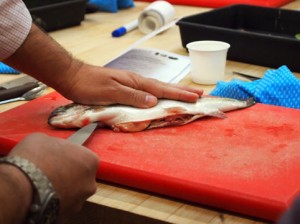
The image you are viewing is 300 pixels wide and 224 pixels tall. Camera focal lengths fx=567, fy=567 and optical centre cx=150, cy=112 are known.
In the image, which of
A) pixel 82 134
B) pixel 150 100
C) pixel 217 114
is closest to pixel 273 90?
pixel 217 114

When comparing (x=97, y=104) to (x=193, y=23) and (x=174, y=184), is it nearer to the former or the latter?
(x=174, y=184)

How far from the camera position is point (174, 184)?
972 mm

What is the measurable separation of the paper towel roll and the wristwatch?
130 centimetres

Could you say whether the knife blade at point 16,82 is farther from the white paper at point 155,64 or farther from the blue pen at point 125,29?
the blue pen at point 125,29

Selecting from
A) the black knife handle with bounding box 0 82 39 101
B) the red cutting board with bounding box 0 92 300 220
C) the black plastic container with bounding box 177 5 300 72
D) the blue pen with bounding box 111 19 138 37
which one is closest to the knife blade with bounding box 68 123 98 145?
the red cutting board with bounding box 0 92 300 220

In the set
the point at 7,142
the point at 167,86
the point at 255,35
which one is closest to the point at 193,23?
the point at 255,35

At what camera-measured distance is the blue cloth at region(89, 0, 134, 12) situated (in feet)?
8.13

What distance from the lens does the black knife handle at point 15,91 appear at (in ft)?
4.73

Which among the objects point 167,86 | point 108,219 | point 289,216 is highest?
point 289,216

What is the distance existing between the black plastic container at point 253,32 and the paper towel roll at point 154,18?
267mm

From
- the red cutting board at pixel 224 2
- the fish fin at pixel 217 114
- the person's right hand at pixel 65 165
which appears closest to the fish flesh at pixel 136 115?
the fish fin at pixel 217 114

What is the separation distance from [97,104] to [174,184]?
0.36 m

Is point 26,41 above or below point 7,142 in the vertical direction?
above

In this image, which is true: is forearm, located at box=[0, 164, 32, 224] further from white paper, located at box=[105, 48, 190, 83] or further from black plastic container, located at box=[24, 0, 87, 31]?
black plastic container, located at box=[24, 0, 87, 31]
